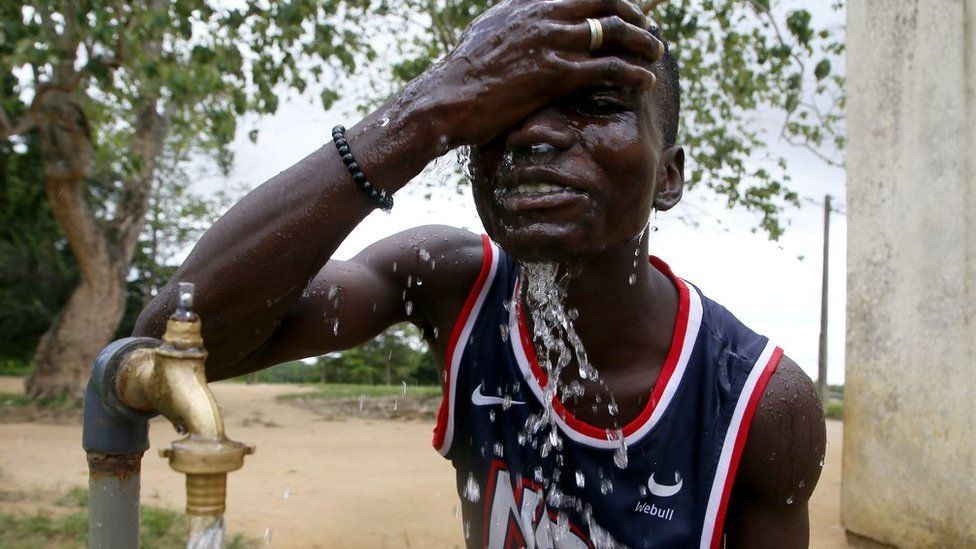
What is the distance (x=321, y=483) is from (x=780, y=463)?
580 cm

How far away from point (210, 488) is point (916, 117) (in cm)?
466

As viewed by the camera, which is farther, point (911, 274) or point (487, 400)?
point (911, 274)

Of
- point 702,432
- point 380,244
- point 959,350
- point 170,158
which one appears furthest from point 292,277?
point 170,158

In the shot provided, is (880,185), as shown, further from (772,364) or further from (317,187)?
(317,187)

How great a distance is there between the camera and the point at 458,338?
6.40 ft

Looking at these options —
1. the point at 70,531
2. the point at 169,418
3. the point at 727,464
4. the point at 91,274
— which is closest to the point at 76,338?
the point at 91,274

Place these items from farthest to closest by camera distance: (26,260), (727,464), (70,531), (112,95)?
(26,260) → (112,95) → (70,531) → (727,464)

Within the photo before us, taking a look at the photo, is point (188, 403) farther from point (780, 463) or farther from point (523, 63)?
point (780, 463)

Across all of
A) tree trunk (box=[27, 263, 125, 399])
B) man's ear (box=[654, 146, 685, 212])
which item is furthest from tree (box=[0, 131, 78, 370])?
man's ear (box=[654, 146, 685, 212])

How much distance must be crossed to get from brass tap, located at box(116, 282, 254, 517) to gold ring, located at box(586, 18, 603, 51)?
80 cm

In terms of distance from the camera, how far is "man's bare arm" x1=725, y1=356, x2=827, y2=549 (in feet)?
5.84

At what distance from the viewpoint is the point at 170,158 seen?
738 inches

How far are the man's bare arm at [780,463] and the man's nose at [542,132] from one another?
0.70m

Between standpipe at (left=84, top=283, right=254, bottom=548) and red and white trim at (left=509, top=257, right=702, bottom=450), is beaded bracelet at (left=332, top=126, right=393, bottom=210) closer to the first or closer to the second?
standpipe at (left=84, top=283, right=254, bottom=548)
